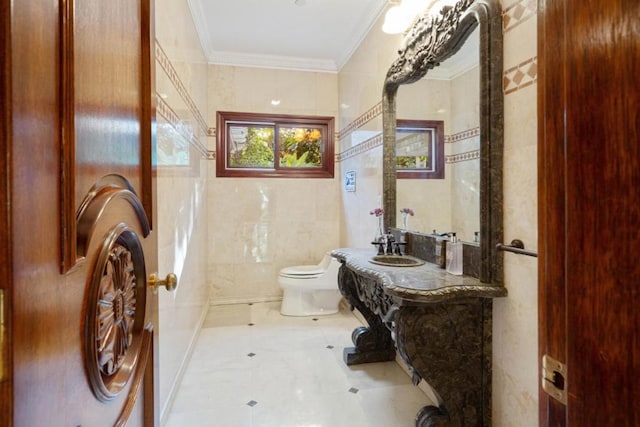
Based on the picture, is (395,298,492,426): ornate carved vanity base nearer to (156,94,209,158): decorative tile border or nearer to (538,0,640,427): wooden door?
(538,0,640,427): wooden door

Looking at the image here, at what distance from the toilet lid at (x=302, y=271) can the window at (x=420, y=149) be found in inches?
57.4

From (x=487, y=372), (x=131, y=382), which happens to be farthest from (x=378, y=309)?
(x=131, y=382)

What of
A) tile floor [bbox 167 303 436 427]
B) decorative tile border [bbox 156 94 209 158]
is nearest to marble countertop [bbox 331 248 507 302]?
tile floor [bbox 167 303 436 427]

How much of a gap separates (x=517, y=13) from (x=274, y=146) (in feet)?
9.15

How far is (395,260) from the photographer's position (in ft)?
6.61

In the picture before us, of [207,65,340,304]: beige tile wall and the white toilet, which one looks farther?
[207,65,340,304]: beige tile wall

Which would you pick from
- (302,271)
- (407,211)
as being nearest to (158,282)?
(407,211)

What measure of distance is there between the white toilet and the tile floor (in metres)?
0.39

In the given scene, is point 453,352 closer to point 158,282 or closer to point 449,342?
point 449,342

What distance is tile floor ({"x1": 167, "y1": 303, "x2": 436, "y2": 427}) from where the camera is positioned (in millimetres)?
1750

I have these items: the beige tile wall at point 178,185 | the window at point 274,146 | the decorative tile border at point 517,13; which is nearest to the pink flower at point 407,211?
the decorative tile border at point 517,13

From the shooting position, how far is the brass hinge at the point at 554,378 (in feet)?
1.50

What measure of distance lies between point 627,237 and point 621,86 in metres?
0.16

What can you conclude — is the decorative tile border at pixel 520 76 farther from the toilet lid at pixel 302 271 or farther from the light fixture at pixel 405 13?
the toilet lid at pixel 302 271
